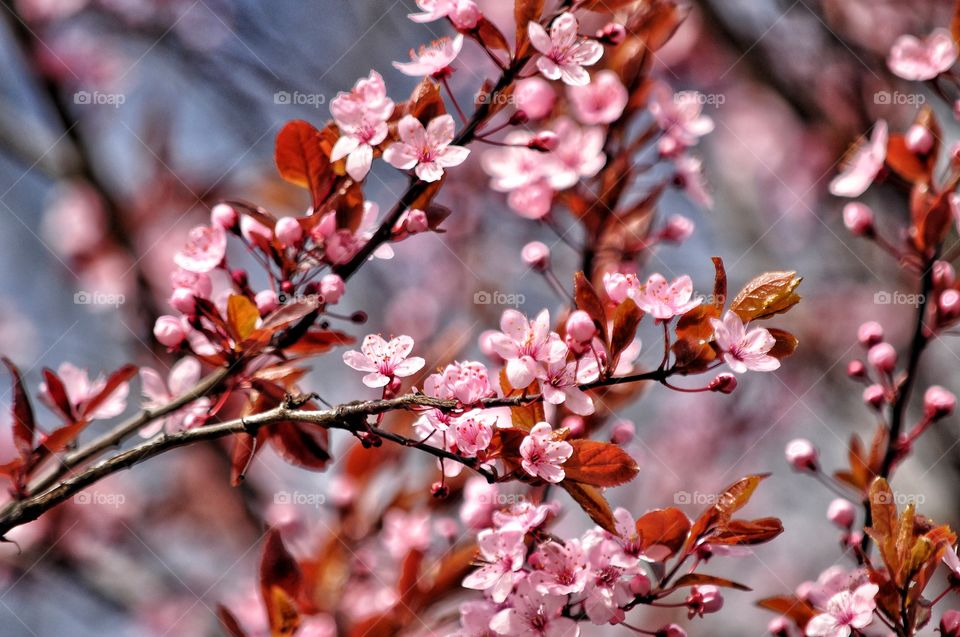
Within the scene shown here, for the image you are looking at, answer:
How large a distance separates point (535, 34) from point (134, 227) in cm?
237

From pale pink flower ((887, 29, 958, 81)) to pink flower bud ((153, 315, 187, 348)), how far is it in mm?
1277

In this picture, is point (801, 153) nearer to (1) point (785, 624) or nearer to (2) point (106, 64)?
(1) point (785, 624)

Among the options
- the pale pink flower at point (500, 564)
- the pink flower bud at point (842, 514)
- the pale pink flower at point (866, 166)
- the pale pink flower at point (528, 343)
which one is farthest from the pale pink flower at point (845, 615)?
the pale pink flower at point (866, 166)

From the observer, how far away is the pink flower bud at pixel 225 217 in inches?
46.2

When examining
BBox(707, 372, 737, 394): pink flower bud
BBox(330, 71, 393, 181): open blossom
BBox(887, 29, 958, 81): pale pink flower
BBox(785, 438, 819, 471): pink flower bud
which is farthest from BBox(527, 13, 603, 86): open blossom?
BBox(785, 438, 819, 471): pink flower bud

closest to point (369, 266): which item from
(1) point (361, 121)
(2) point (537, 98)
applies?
(2) point (537, 98)

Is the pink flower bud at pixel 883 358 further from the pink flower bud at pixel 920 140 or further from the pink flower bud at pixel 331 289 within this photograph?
the pink flower bud at pixel 331 289

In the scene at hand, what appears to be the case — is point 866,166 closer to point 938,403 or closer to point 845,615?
point 938,403

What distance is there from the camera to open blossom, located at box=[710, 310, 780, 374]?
97 cm

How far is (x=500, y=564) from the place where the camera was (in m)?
1.12

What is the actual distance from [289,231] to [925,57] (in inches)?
46.6

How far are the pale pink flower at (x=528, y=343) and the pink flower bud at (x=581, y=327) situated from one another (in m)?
0.02

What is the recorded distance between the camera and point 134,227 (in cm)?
303

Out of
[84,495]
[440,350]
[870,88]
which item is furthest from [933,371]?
[84,495]
